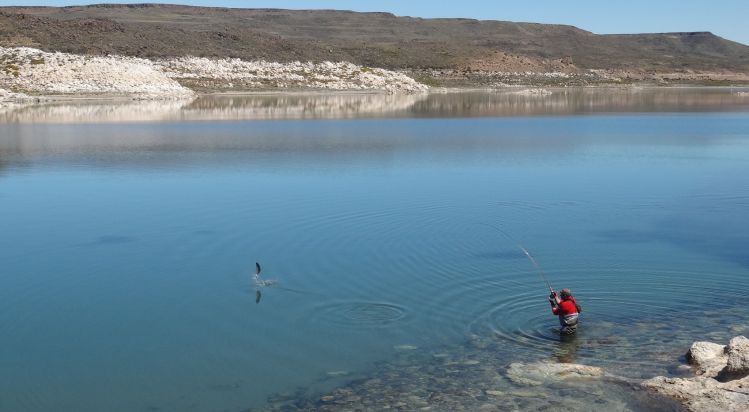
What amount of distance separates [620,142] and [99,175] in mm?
20952

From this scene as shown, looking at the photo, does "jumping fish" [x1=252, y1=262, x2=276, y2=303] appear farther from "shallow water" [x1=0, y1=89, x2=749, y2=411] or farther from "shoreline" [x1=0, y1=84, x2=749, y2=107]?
"shoreline" [x1=0, y1=84, x2=749, y2=107]

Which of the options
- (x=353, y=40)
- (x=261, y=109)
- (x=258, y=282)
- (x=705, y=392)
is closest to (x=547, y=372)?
(x=705, y=392)

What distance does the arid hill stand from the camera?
322 ft

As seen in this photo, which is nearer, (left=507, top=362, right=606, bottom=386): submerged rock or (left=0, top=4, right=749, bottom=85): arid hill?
(left=507, top=362, right=606, bottom=386): submerged rock

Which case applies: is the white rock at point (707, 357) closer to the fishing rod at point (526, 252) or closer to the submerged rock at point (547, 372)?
the submerged rock at point (547, 372)

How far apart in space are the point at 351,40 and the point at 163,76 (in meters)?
69.1

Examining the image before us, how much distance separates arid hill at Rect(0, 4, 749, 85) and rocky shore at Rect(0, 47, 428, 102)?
267 inches

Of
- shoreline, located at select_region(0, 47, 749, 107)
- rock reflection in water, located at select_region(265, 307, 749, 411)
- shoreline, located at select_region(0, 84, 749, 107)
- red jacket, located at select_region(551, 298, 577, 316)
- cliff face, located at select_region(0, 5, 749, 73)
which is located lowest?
rock reflection in water, located at select_region(265, 307, 749, 411)

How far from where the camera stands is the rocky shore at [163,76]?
227 feet

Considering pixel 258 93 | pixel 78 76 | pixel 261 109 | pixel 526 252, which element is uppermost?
pixel 78 76

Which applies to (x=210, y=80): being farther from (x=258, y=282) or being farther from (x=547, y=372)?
(x=547, y=372)

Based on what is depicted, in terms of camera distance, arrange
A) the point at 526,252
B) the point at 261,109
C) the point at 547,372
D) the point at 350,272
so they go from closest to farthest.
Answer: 1. the point at 547,372
2. the point at 526,252
3. the point at 350,272
4. the point at 261,109

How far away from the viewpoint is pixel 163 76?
77.6 m

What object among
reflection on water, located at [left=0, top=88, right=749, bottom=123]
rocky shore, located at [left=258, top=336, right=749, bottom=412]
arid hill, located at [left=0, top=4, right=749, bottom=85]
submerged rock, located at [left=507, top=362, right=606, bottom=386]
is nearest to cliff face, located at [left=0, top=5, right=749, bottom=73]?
arid hill, located at [left=0, top=4, right=749, bottom=85]
